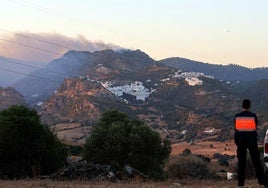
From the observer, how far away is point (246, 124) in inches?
490

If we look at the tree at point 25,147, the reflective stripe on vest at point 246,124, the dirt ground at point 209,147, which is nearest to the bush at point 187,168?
the tree at point 25,147

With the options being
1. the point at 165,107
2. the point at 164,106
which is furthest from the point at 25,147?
the point at 164,106

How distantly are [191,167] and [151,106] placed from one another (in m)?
150

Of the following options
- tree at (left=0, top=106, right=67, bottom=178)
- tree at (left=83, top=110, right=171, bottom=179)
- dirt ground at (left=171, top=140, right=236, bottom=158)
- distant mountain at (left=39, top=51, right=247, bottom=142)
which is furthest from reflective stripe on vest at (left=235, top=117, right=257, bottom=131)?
distant mountain at (left=39, top=51, right=247, bottom=142)

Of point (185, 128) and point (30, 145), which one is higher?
point (30, 145)

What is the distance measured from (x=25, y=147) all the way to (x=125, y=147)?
660 cm

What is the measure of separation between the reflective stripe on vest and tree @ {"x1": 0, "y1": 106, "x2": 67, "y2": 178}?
10.7 meters

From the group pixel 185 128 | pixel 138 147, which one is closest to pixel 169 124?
pixel 185 128

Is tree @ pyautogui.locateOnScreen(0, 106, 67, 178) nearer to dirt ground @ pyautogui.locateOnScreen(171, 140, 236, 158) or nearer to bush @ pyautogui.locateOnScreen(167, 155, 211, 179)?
bush @ pyautogui.locateOnScreen(167, 155, 211, 179)

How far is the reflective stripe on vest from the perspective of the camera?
1241 centimetres

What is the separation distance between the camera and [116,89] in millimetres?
197250

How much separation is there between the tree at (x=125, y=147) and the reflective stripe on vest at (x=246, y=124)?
12909 mm

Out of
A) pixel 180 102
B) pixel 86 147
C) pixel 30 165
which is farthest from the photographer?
pixel 180 102

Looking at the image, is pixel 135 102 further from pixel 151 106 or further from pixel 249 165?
pixel 249 165
